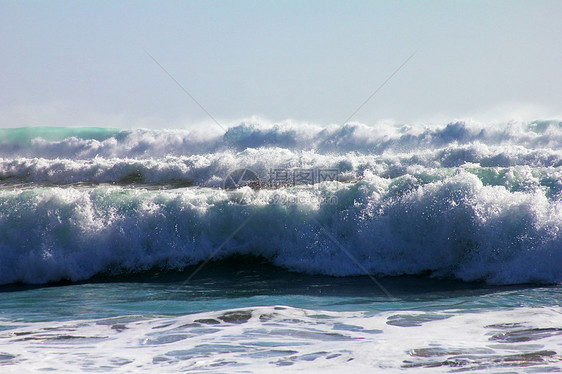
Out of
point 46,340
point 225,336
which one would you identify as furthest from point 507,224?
point 46,340

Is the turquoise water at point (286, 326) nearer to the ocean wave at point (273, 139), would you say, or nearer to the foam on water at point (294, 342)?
the foam on water at point (294, 342)

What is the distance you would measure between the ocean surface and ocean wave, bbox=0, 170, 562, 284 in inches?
1.0

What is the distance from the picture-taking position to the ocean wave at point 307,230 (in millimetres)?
9383

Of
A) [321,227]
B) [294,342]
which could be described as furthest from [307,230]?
[294,342]

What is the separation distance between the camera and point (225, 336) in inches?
239

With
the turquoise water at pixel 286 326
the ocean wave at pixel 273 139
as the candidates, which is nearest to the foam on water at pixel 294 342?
the turquoise water at pixel 286 326

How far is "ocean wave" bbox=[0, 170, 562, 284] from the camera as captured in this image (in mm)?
9383

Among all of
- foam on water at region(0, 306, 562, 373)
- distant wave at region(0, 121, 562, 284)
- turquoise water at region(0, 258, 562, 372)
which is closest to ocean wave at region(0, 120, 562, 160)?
distant wave at region(0, 121, 562, 284)

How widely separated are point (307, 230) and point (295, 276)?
139 centimetres

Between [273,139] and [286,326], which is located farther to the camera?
[273,139]

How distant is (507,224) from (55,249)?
800cm

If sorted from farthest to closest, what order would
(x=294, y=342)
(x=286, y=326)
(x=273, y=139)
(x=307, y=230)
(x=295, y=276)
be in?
(x=273, y=139) < (x=307, y=230) < (x=295, y=276) < (x=286, y=326) < (x=294, y=342)

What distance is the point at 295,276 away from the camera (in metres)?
9.73

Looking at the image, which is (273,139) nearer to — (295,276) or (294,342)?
(295,276)
